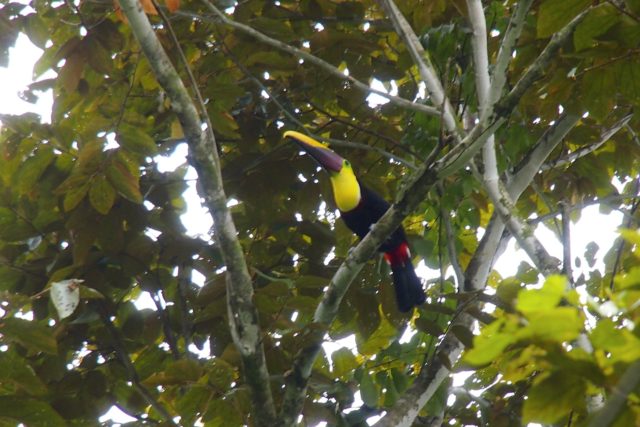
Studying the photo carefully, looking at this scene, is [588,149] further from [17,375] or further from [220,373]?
[17,375]

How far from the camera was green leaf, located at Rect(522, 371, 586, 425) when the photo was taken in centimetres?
142

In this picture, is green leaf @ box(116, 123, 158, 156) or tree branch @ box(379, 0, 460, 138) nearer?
tree branch @ box(379, 0, 460, 138)

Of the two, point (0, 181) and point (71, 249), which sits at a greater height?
point (0, 181)

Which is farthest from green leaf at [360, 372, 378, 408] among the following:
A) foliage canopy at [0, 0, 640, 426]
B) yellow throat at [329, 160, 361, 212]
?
yellow throat at [329, 160, 361, 212]

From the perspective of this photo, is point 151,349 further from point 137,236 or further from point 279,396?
point 279,396

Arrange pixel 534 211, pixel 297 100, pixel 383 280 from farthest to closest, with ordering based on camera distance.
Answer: pixel 534 211
pixel 297 100
pixel 383 280

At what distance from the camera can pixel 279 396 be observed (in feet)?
11.3

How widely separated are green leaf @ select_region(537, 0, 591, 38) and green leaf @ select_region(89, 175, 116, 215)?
1735 mm

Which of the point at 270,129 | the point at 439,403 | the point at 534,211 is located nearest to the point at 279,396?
the point at 439,403

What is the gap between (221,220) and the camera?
2.97 meters

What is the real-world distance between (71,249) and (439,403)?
1.73m

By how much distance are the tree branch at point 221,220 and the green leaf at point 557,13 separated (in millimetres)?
1151

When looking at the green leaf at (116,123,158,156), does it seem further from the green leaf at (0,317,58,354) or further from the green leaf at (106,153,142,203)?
the green leaf at (0,317,58,354)

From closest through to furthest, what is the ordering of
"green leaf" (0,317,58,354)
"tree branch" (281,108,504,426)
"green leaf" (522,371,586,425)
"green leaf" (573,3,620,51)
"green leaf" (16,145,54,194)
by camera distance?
"green leaf" (522,371,586,425) → "green leaf" (573,3,620,51) → "green leaf" (0,317,58,354) → "tree branch" (281,108,504,426) → "green leaf" (16,145,54,194)
